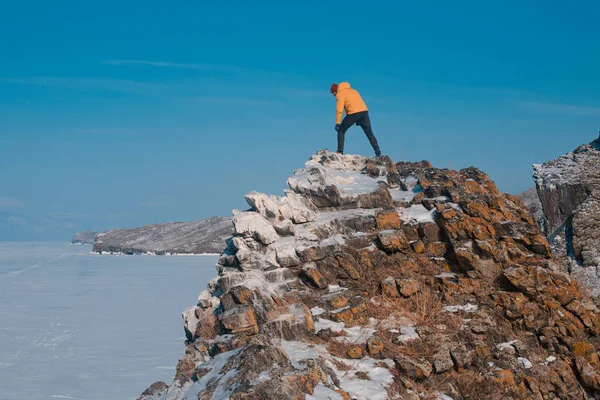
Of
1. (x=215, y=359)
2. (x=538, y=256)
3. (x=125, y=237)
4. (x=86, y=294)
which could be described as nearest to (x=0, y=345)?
(x=86, y=294)

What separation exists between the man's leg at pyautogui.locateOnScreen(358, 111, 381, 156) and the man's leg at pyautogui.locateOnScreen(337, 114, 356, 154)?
0.69 ft

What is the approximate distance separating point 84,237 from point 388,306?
215 ft

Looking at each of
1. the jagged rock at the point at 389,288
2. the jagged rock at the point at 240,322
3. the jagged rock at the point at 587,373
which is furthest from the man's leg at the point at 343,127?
the jagged rock at the point at 587,373

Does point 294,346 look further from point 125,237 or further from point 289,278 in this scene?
point 125,237

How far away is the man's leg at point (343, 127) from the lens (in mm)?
13305

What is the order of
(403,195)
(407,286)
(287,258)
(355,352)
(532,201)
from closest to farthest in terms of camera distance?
(355,352) < (407,286) < (287,258) < (403,195) < (532,201)

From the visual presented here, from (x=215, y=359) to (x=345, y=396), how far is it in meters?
1.88

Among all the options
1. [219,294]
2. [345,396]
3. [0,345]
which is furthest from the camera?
[0,345]

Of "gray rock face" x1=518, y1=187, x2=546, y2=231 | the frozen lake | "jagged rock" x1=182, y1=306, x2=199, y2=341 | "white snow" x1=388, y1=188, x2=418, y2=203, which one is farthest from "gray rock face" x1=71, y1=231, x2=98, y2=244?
"jagged rock" x1=182, y1=306, x2=199, y2=341

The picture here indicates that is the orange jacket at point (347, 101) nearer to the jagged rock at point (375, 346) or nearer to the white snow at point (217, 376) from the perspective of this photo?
the jagged rock at point (375, 346)

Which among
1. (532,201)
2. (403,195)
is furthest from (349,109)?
(532,201)

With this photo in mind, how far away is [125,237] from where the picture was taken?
50.1 m

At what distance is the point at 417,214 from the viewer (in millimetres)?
9969

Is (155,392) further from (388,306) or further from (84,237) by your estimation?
(84,237)
